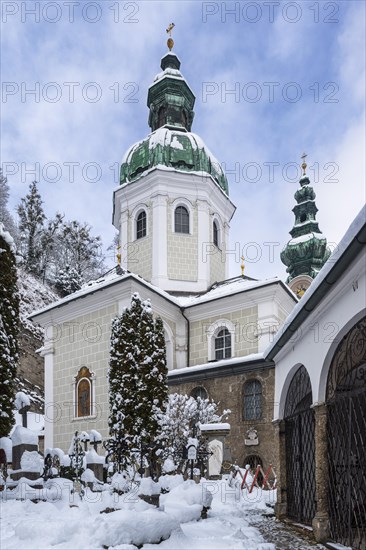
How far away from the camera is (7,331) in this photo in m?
12.5

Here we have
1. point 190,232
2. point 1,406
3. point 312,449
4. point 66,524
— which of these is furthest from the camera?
point 190,232

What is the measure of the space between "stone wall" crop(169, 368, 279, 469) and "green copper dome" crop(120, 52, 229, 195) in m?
11.3

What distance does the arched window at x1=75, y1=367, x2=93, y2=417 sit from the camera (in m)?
21.6

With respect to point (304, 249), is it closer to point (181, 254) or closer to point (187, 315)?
point (181, 254)

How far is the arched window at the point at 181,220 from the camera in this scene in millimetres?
26453

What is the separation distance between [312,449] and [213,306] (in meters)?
14.5

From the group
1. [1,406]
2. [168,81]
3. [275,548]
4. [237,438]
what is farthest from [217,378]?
[168,81]

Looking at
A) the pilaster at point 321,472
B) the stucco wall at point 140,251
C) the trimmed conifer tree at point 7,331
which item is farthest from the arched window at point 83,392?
the pilaster at point 321,472

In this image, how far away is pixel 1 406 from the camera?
11773mm

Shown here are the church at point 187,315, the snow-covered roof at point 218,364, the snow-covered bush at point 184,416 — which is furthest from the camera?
the snow-covered roof at point 218,364

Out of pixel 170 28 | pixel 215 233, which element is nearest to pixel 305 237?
pixel 215 233

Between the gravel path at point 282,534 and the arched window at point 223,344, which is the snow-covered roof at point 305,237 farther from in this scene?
the gravel path at point 282,534

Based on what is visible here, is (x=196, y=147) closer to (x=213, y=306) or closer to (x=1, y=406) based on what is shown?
(x=213, y=306)

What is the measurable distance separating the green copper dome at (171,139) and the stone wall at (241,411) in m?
11.3
